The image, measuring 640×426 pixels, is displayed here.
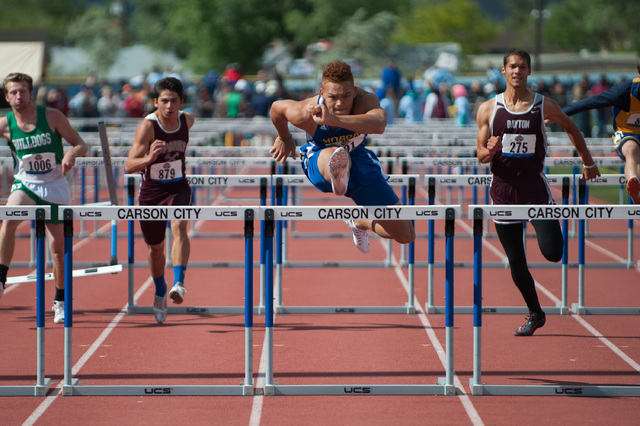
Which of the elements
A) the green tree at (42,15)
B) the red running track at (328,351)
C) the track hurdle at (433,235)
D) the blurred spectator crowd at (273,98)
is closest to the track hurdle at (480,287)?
the red running track at (328,351)

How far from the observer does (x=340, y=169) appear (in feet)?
20.7

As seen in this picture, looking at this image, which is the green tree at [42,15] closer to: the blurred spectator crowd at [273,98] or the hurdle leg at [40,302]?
the blurred spectator crowd at [273,98]

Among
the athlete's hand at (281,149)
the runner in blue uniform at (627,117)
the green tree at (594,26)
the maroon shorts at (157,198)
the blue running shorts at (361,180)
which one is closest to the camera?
the athlete's hand at (281,149)

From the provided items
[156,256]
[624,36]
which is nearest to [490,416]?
[156,256]

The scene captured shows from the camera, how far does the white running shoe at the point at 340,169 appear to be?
6254 millimetres

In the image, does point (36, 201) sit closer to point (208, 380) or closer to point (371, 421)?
point (208, 380)

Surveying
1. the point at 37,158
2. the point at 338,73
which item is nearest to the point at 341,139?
the point at 338,73

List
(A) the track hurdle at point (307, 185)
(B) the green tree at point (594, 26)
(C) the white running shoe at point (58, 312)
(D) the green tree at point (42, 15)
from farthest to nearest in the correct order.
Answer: (D) the green tree at point (42, 15) → (B) the green tree at point (594, 26) → (A) the track hurdle at point (307, 185) → (C) the white running shoe at point (58, 312)

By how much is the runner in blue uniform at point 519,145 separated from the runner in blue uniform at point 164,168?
2446 mm

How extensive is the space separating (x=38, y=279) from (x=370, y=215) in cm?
207

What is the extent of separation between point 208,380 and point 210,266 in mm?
4796

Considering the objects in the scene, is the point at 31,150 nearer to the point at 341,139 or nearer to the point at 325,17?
the point at 341,139

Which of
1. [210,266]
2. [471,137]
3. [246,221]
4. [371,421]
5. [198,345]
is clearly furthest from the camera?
[471,137]

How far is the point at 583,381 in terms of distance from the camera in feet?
20.9
